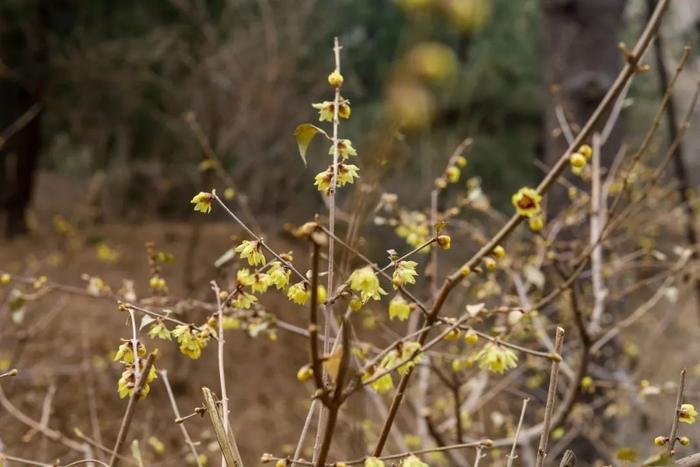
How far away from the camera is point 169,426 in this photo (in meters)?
4.39

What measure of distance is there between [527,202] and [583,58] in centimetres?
271

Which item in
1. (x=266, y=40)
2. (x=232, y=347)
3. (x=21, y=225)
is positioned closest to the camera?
(x=232, y=347)

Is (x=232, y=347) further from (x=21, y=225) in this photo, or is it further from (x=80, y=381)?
(x=21, y=225)

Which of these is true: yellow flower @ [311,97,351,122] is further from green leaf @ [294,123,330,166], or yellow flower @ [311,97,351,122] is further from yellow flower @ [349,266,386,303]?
yellow flower @ [349,266,386,303]

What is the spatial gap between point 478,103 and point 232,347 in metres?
4.37

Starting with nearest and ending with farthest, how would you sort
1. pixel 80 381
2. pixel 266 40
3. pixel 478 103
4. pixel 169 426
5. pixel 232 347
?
pixel 169 426
pixel 80 381
pixel 232 347
pixel 266 40
pixel 478 103

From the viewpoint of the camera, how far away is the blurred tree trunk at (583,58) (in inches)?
121

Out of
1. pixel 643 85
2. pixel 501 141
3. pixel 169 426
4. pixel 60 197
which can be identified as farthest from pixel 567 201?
pixel 60 197

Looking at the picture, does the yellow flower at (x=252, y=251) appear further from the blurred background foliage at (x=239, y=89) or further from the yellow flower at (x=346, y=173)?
the blurred background foliage at (x=239, y=89)

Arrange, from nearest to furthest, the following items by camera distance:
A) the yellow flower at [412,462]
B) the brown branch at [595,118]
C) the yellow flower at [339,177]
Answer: the brown branch at [595,118]
the yellow flower at [412,462]
the yellow flower at [339,177]

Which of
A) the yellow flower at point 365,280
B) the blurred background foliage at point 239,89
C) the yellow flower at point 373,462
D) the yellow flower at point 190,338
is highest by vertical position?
the blurred background foliage at point 239,89

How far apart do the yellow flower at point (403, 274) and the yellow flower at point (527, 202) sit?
175mm

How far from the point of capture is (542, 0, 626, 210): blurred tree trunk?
308cm

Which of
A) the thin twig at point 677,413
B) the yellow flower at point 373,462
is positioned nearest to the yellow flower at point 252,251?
the yellow flower at point 373,462
